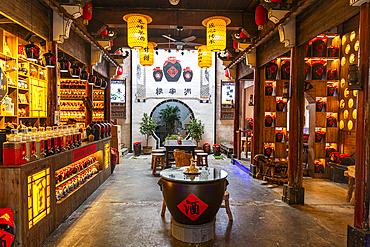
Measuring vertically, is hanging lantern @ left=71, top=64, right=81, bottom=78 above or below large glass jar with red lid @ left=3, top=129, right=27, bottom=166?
above

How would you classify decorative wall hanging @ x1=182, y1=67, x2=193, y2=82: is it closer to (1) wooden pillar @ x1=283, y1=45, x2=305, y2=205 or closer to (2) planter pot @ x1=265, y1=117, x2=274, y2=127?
(2) planter pot @ x1=265, y1=117, x2=274, y2=127

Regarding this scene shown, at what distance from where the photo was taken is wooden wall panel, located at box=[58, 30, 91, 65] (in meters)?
5.01

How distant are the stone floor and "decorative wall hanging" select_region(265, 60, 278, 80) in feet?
9.59

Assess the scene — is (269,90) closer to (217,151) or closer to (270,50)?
(270,50)

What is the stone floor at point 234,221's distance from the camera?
3070 mm

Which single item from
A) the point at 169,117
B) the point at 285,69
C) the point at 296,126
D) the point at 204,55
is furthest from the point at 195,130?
the point at 296,126

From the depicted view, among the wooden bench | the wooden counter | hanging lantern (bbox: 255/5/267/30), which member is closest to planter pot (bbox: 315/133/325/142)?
hanging lantern (bbox: 255/5/267/30)

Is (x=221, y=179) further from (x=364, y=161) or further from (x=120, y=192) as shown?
(x=120, y=192)

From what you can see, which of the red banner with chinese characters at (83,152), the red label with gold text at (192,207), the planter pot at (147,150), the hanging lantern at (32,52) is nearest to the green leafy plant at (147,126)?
the planter pot at (147,150)

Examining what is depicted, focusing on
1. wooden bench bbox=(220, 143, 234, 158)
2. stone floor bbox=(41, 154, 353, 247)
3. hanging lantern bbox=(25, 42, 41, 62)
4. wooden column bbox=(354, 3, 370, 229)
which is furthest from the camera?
wooden bench bbox=(220, 143, 234, 158)

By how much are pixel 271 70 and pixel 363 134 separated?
4147 millimetres

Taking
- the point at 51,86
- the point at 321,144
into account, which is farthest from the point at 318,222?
the point at 51,86

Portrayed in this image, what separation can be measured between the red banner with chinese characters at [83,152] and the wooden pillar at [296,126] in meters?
3.86

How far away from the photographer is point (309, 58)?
6383 mm
